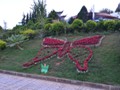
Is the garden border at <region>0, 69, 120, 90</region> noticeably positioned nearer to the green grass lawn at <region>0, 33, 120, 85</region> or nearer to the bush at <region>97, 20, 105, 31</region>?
the green grass lawn at <region>0, 33, 120, 85</region>

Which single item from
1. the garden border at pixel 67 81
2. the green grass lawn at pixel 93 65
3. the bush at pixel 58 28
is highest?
the bush at pixel 58 28

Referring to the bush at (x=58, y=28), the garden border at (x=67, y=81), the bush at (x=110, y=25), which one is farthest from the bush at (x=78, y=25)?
the garden border at (x=67, y=81)

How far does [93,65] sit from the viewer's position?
6.82m

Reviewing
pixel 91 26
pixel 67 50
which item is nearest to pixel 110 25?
pixel 91 26

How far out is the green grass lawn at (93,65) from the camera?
601 cm

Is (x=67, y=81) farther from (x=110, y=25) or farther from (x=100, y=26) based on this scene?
(x=100, y=26)

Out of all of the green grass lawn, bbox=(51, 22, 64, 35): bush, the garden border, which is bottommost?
the garden border

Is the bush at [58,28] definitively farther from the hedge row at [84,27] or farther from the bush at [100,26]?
the bush at [100,26]

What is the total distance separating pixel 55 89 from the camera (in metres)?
5.63

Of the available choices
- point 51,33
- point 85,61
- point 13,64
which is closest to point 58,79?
point 85,61

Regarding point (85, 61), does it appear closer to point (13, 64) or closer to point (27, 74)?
point (27, 74)

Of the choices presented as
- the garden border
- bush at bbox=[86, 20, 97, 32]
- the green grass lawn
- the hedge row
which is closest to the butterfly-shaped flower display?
the green grass lawn

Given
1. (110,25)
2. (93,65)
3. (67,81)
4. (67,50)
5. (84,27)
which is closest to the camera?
(67,81)

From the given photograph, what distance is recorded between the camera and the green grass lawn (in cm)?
601
